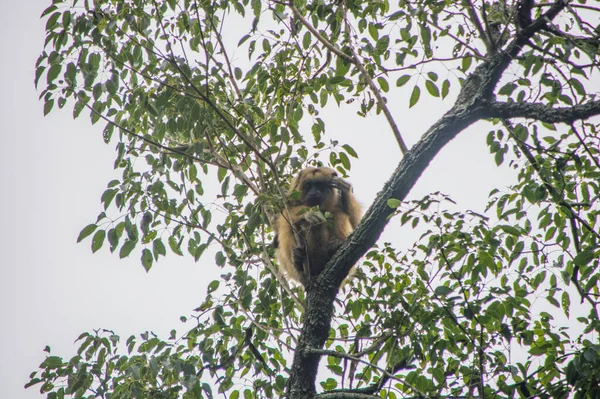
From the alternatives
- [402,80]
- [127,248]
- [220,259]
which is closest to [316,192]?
[220,259]

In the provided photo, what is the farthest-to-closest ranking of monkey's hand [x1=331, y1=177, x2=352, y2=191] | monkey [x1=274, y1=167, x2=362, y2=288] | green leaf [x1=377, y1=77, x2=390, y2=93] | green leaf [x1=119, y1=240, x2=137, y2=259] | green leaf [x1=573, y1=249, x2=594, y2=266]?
1. monkey's hand [x1=331, y1=177, x2=352, y2=191]
2. monkey [x1=274, y1=167, x2=362, y2=288]
3. green leaf [x1=377, y1=77, x2=390, y2=93]
4. green leaf [x1=119, y1=240, x2=137, y2=259]
5. green leaf [x1=573, y1=249, x2=594, y2=266]

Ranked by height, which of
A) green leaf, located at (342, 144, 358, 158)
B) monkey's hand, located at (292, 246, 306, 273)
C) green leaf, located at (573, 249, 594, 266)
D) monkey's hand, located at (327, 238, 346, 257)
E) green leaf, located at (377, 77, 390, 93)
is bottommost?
green leaf, located at (573, 249, 594, 266)

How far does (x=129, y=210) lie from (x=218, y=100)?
1154 mm

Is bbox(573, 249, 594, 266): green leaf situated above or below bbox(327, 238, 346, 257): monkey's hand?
below

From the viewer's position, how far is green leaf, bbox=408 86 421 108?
4418mm

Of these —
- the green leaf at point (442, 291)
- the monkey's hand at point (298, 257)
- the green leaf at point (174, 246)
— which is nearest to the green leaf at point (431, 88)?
the green leaf at point (442, 291)

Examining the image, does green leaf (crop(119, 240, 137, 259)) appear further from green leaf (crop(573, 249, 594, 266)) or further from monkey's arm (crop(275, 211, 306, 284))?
green leaf (crop(573, 249, 594, 266))

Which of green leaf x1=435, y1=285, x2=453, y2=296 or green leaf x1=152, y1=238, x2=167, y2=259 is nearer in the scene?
green leaf x1=435, y1=285, x2=453, y2=296

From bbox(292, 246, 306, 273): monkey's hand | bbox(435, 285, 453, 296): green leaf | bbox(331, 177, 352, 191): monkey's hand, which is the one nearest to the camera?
bbox(435, 285, 453, 296): green leaf

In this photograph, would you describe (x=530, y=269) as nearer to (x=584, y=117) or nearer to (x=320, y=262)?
(x=584, y=117)

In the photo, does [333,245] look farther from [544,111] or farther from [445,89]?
[544,111]

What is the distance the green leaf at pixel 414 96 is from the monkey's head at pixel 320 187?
7.13 ft

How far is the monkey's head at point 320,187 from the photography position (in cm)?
654

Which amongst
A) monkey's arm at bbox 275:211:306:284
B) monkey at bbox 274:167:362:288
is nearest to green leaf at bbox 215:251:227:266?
monkey at bbox 274:167:362:288
